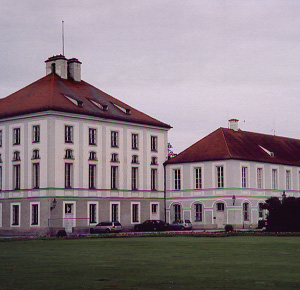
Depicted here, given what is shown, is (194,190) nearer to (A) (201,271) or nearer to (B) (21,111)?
(B) (21,111)

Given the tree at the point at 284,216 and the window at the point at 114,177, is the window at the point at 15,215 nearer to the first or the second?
the window at the point at 114,177

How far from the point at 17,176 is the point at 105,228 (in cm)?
1013

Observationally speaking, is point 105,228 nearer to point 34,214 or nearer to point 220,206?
point 34,214

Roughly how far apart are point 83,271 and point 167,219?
2031 inches

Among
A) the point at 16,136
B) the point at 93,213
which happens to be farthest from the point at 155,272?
the point at 16,136

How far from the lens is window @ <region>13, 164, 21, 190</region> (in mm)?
58969

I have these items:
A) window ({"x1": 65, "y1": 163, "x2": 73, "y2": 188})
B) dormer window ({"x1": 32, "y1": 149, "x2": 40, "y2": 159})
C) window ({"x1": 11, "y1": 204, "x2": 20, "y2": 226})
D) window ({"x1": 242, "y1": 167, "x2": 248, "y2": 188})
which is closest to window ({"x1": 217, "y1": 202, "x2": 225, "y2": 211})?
window ({"x1": 242, "y1": 167, "x2": 248, "y2": 188})

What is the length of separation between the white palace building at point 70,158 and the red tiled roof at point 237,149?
15.9 feet

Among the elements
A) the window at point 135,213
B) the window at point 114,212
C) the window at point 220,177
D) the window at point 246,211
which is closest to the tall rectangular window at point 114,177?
the window at point 114,212

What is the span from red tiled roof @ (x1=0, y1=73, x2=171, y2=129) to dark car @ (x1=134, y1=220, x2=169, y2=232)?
1100 centimetres

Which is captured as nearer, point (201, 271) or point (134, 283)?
point (134, 283)

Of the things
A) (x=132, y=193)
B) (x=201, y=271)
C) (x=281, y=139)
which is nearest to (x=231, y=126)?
(x=281, y=139)

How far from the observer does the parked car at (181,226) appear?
62844 mm

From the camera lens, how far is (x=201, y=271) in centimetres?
1688
